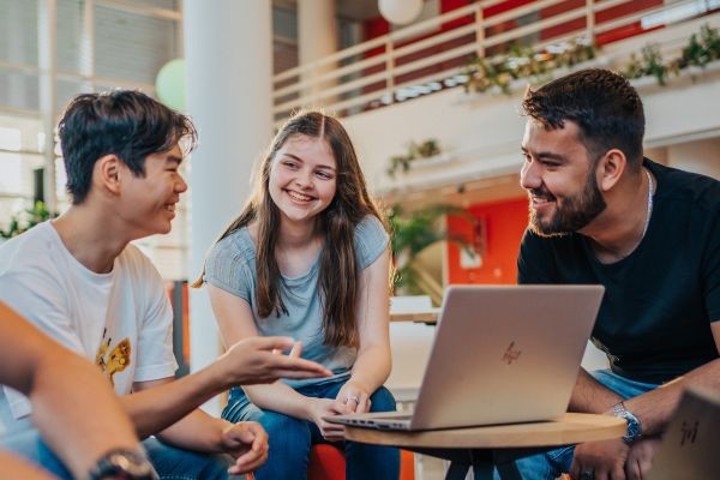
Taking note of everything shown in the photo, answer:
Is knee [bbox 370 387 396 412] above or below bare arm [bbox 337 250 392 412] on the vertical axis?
below

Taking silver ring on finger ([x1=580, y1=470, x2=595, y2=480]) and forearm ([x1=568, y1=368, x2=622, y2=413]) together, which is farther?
forearm ([x1=568, y1=368, x2=622, y2=413])

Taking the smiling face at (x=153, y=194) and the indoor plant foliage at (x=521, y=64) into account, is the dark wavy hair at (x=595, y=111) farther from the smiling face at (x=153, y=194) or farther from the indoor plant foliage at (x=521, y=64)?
the indoor plant foliage at (x=521, y=64)

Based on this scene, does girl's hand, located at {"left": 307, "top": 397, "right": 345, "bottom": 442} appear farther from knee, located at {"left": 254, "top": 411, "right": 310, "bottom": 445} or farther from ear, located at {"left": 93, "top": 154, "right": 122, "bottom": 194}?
ear, located at {"left": 93, "top": 154, "right": 122, "bottom": 194}

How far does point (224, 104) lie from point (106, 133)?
13.0 ft

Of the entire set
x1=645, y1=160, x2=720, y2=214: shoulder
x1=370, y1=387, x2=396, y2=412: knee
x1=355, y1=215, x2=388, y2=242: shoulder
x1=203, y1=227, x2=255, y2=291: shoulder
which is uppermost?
x1=645, y1=160, x2=720, y2=214: shoulder

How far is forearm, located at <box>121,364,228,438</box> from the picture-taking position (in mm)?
1788

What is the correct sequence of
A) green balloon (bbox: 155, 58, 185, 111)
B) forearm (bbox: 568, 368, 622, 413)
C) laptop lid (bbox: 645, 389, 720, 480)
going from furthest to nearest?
1. green balloon (bbox: 155, 58, 185, 111)
2. forearm (bbox: 568, 368, 622, 413)
3. laptop lid (bbox: 645, 389, 720, 480)

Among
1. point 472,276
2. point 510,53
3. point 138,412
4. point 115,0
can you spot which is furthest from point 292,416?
point 472,276

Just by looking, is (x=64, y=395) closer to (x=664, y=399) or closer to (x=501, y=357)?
(x=501, y=357)

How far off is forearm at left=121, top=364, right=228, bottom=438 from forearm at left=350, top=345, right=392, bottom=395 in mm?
703

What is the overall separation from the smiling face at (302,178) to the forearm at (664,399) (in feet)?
3.10

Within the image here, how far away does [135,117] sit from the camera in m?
2.16

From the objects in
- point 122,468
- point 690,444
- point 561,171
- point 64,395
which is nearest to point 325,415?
point 561,171

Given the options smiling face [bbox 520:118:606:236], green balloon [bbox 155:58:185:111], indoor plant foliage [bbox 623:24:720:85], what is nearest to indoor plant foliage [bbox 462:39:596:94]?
indoor plant foliage [bbox 623:24:720:85]
